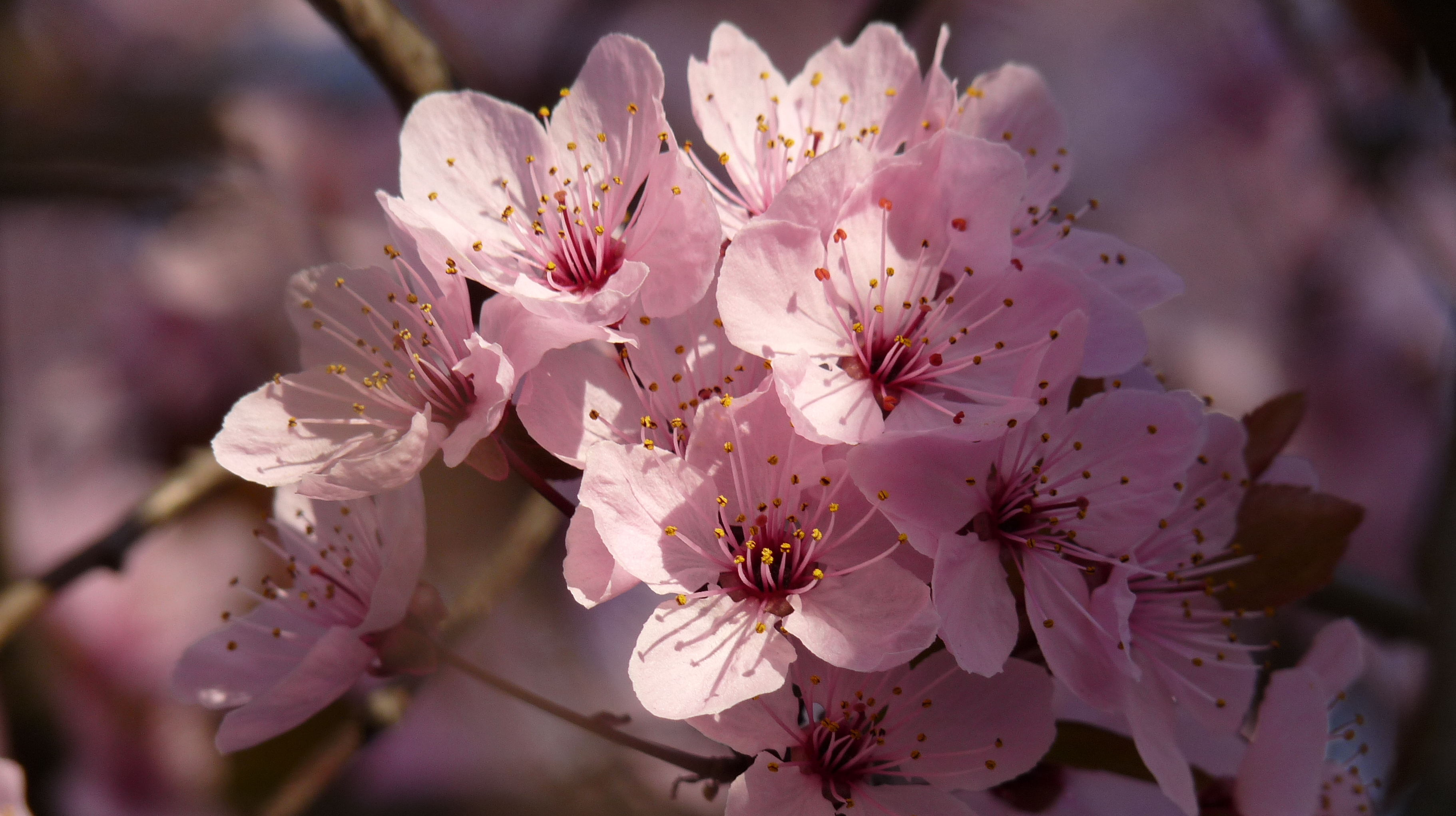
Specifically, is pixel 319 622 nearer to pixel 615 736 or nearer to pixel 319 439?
pixel 319 439

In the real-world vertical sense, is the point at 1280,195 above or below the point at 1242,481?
below

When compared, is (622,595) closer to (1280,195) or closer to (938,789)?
(938,789)

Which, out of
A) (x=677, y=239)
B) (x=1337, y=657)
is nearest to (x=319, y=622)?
(x=677, y=239)

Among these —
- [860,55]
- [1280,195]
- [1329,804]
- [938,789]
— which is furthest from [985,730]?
[1280,195]

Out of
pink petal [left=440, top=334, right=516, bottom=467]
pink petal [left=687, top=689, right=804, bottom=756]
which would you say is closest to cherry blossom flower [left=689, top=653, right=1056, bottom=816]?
pink petal [left=687, top=689, right=804, bottom=756]

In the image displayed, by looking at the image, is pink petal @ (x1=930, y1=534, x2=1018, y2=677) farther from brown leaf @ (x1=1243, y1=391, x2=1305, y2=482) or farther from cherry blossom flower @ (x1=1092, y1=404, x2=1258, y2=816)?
brown leaf @ (x1=1243, y1=391, x2=1305, y2=482)

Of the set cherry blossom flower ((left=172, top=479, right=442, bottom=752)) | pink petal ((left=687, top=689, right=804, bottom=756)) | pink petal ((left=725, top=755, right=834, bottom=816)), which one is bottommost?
cherry blossom flower ((left=172, top=479, right=442, bottom=752))
